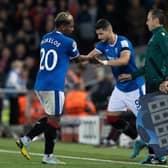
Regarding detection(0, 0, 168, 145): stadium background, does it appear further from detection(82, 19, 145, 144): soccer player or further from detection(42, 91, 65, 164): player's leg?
detection(42, 91, 65, 164): player's leg

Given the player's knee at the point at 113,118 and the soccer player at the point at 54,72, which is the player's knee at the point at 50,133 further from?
the player's knee at the point at 113,118

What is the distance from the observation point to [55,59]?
1220 centimetres

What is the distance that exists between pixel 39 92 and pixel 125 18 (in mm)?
10409

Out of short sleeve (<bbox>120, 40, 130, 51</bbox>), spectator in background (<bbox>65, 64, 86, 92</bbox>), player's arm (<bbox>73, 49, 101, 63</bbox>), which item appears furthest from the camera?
spectator in background (<bbox>65, 64, 86, 92</bbox>)

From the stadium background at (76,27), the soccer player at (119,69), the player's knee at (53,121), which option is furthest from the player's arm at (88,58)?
the stadium background at (76,27)

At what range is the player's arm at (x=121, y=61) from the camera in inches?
500

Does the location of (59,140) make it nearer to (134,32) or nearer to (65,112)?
(65,112)

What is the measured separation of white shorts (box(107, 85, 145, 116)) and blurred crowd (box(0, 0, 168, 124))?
21.3 feet

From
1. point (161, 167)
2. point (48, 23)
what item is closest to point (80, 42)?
point (48, 23)

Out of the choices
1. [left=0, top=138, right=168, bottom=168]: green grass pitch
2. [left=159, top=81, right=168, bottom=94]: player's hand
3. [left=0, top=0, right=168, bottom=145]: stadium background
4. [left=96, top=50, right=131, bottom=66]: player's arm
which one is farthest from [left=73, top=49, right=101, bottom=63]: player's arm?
[left=0, top=0, right=168, bottom=145]: stadium background

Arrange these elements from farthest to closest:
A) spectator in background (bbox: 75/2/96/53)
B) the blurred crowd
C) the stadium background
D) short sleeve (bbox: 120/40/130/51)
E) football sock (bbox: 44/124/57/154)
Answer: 1. spectator in background (bbox: 75/2/96/53)
2. the stadium background
3. the blurred crowd
4. short sleeve (bbox: 120/40/130/51)
5. football sock (bbox: 44/124/57/154)

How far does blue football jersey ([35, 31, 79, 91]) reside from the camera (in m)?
12.2

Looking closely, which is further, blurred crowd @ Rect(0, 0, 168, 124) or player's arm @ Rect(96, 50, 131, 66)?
blurred crowd @ Rect(0, 0, 168, 124)

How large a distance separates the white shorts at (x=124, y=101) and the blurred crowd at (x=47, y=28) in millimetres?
6496
